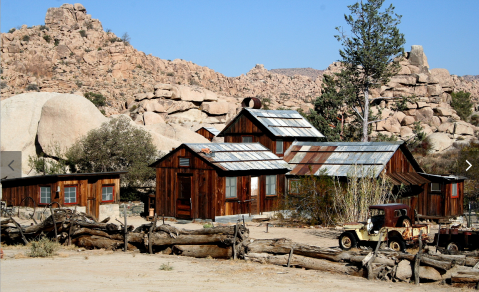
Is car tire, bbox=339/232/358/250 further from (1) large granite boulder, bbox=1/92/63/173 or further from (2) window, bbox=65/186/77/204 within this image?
(1) large granite boulder, bbox=1/92/63/173

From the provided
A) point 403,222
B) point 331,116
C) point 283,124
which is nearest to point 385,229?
point 403,222

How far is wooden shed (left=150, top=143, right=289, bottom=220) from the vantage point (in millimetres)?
27594

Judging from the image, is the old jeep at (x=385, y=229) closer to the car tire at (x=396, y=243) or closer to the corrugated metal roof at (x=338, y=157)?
the car tire at (x=396, y=243)

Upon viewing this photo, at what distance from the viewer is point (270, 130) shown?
3347 cm

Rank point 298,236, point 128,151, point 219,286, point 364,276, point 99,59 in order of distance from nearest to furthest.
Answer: point 219,286 < point 364,276 < point 298,236 < point 128,151 < point 99,59

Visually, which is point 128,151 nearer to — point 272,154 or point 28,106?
point 272,154

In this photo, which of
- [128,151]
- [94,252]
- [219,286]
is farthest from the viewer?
[128,151]

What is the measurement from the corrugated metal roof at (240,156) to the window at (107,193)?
5424mm

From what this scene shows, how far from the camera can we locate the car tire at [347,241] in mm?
18359

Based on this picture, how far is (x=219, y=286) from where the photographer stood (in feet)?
43.0

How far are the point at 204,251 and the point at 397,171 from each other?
51.7ft

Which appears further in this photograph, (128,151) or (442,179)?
(128,151)

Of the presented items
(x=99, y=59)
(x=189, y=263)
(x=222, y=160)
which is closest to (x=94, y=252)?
(x=189, y=263)

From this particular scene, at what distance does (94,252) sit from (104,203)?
36.9 feet
